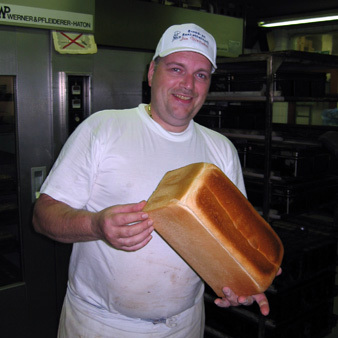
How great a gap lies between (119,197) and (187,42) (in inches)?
23.1

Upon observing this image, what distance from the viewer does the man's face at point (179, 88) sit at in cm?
155

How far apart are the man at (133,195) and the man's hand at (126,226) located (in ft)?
0.65

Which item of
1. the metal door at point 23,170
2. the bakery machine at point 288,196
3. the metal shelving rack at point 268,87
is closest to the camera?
the metal door at point 23,170

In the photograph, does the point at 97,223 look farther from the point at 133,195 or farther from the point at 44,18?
the point at 44,18

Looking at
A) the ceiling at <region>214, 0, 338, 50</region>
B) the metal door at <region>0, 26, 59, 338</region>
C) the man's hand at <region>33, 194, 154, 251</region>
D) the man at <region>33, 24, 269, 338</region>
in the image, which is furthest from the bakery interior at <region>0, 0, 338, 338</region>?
the ceiling at <region>214, 0, 338, 50</region>

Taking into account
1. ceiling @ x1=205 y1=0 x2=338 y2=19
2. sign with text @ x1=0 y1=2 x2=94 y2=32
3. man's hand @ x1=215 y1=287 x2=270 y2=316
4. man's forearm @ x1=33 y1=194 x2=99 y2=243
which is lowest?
man's hand @ x1=215 y1=287 x2=270 y2=316

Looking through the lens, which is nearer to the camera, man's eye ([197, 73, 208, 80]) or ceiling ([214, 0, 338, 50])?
man's eye ([197, 73, 208, 80])

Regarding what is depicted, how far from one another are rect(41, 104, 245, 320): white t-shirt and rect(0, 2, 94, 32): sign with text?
1.00 meters

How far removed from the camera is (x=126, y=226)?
1084 millimetres

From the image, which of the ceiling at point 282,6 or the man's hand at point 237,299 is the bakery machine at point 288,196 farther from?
→ the ceiling at point 282,6

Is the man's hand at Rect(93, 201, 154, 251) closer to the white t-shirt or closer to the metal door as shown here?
the white t-shirt

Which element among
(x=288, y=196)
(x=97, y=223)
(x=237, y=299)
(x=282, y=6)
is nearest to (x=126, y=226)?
(x=97, y=223)

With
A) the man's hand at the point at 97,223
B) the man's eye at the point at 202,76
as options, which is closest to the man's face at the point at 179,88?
the man's eye at the point at 202,76

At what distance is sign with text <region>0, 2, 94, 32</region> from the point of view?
7.09ft
